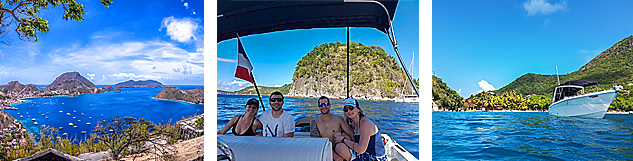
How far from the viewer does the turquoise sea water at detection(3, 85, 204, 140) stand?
113 inches

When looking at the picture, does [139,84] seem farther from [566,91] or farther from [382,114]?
[566,91]

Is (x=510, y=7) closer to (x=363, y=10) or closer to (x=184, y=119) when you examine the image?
(x=363, y=10)

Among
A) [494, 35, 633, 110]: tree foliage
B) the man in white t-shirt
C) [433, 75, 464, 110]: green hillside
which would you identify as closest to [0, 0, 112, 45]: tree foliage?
the man in white t-shirt

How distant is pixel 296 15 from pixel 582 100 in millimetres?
10583

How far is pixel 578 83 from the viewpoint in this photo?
902 centimetres

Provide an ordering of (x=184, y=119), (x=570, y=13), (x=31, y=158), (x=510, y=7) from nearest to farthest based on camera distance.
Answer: (x=31, y=158), (x=184, y=119), (x=570, y=13), (x=510, y=7)

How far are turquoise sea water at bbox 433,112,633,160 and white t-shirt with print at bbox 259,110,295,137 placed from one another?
5847 mm

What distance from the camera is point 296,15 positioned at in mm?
3002

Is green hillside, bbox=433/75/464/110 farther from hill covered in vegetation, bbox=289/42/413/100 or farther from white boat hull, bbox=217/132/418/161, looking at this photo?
white boat hull, bbox=217/132/418/161

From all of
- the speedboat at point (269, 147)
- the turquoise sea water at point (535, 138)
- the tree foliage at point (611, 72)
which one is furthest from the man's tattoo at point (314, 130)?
the tree foliage at point (611, 72)

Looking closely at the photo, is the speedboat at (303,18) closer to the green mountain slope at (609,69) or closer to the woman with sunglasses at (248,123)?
the woman with sunglasses at (248,123)

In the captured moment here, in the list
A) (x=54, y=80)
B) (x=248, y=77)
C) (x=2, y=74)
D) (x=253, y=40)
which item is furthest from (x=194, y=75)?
(x=253, y=40)

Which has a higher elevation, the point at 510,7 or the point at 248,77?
the point at 510,7

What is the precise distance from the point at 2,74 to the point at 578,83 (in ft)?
42.6
